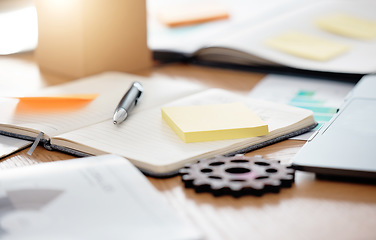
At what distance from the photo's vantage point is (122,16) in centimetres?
112

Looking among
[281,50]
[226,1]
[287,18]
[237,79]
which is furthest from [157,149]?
[226,1]

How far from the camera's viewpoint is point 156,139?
69 cm

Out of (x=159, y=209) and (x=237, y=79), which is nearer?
(x=159, y=209)

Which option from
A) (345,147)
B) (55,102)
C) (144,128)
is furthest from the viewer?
(55,102)

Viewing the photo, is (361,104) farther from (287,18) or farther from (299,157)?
(287,18)

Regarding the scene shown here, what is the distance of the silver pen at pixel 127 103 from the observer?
2.48 ft

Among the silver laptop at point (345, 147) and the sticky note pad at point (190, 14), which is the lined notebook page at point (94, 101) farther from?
the sticky note pad at point (190, 14)

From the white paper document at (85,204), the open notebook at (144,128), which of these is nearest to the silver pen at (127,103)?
the open notebook at (144,128)

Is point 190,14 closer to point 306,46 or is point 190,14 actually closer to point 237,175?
point 306,46

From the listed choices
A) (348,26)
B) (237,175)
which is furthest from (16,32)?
(237,175)

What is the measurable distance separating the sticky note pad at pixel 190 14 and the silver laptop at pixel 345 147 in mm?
722

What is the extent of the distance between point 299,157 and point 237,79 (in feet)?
1.61

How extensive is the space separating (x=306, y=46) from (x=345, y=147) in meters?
0.57

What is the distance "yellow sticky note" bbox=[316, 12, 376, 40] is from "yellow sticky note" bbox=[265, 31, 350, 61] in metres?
0.07
